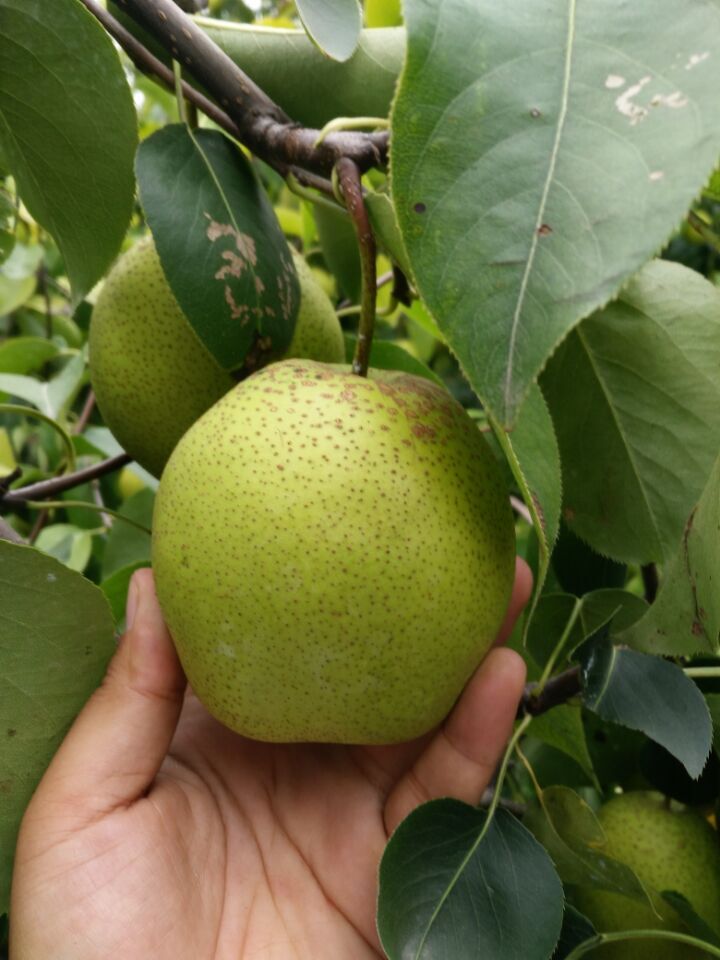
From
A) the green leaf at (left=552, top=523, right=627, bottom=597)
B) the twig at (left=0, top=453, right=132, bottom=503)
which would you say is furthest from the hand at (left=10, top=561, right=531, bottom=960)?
the twig at (left=0, top=453, right=132, bottom=503)

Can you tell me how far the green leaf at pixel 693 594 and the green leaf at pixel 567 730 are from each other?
271mm

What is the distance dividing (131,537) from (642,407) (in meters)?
0.82

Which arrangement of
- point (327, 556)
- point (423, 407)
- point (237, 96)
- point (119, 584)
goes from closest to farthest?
point (327, 556)
point (423, 407)
point (237, 96)
point (119, 584)

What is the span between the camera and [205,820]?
938 mm

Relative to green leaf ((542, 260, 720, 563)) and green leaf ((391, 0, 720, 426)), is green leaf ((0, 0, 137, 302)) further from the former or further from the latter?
green leaf ((542, 260, 720, 563))

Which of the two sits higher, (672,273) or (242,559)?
(672,273)

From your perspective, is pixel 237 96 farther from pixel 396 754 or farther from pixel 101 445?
pixel 101 445

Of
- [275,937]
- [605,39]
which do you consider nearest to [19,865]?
[275,937]

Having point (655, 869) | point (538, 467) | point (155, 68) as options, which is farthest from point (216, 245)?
point (655, 869)

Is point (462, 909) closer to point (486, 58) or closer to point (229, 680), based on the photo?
point (229, 680)

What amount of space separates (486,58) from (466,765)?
679mm

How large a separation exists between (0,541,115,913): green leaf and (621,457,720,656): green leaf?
19.9 inches

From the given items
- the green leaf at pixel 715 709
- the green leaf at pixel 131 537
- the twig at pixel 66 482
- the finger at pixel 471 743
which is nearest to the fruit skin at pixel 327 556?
the finger at pixel 471 743

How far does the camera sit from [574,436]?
2.99 ft
